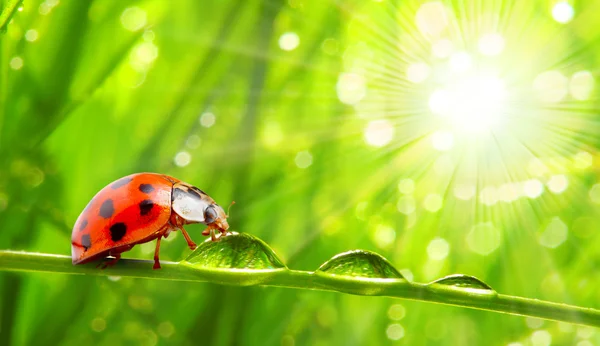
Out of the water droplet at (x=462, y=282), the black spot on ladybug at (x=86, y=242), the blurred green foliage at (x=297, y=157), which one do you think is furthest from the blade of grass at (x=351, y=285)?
the blurred green foliage at (x=297, y=157)

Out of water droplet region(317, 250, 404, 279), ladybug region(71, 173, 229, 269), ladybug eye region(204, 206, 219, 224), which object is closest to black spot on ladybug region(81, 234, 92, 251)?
ladybug region(71, 173, 229, 269)

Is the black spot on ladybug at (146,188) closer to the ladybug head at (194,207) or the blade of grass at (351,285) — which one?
the ladybug head at (194,207)

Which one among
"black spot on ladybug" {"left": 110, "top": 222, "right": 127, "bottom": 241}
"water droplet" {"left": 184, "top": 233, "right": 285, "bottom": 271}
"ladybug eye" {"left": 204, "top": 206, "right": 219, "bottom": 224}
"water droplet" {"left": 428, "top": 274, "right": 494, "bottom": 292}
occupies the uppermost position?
"water droplet" {"left": 428, "top": 274, "right": 494, "bottom": 292}

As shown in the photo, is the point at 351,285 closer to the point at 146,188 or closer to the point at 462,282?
the point at 462,282

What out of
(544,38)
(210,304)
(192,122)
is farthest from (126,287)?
(544,38)

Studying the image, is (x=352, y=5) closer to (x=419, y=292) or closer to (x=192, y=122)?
(x=192, y=122)

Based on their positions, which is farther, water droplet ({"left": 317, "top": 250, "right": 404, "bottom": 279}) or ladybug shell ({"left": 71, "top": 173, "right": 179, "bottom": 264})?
ladybug shell ({"left": 71, "top": 173, "right": 179, "bottom": 264})

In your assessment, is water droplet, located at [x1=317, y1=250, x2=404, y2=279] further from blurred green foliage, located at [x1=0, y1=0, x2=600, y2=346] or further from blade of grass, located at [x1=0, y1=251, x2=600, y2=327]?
blurred green foliage, located at [x1=0, y1=0, x2=600, y2=346]
